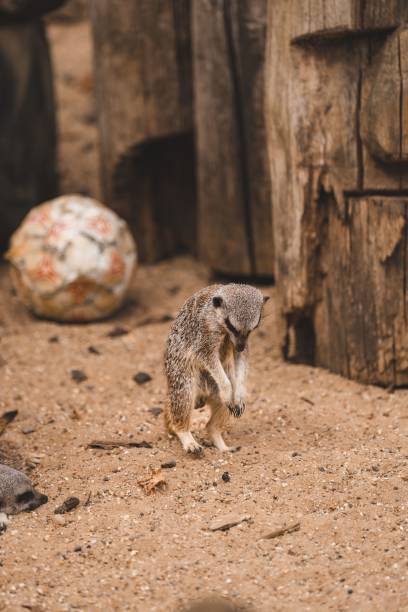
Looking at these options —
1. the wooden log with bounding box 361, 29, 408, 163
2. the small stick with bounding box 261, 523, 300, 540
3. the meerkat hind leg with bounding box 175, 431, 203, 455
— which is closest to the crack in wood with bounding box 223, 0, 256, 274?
the wooden log with bounding box 361, 29, 408, 163

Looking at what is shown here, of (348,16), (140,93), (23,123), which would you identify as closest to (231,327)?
(348,16)

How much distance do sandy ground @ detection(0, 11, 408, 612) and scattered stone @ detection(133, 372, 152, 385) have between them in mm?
27

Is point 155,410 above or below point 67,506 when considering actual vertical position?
below

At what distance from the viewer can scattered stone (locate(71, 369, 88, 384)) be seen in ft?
16.7

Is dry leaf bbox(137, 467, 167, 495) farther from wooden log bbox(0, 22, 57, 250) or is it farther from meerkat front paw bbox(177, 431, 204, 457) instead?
wooden log bbox(0, 22, 57, 250)

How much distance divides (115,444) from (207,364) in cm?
66

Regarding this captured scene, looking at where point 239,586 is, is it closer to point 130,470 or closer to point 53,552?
point 53,552

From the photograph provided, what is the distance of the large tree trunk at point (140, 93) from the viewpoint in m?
6.23

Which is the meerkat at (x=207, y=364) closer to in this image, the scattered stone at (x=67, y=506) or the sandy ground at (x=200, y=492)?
the sandy ground at (x=200, y=492)

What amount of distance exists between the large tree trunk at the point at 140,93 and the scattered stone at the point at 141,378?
2.09 m

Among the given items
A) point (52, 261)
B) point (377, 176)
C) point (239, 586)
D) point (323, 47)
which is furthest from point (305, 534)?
point (52, 261)

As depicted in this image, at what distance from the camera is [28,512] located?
11.5ft

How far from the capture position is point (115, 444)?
4117 millimetres

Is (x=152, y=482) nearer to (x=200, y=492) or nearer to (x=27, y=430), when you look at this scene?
(x=200, y=492)
